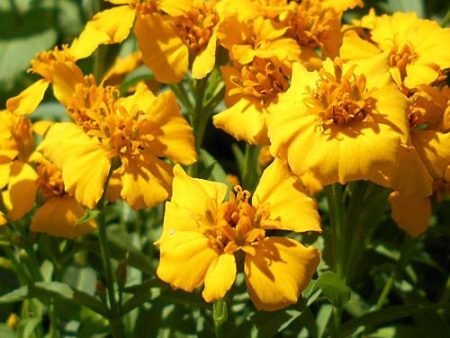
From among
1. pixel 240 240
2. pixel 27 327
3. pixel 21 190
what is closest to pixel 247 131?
pixel 240 240

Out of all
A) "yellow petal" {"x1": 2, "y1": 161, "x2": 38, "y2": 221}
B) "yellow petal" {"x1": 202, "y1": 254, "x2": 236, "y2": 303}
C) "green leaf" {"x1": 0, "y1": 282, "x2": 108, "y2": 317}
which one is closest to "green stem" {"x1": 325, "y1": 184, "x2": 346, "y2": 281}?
"yellow petal" {"x1": 202, "y1": 254, "x2": 236, "y2": 303}

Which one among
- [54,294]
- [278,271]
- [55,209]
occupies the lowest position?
[54,294]

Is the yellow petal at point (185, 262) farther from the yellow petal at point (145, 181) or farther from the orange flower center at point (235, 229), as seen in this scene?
the yellow petal at point (145, 181)

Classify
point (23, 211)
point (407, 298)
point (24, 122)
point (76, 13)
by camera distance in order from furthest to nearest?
point (76, 13)
point (407, 298)
point (24, 122)
point (23, 211)

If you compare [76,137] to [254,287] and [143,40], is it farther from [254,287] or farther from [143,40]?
[254,287]

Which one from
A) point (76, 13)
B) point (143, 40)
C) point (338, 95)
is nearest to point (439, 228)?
point (338, 95)

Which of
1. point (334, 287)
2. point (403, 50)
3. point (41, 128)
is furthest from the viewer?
point (41, 128)

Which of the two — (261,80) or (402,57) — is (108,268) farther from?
(402,57)
